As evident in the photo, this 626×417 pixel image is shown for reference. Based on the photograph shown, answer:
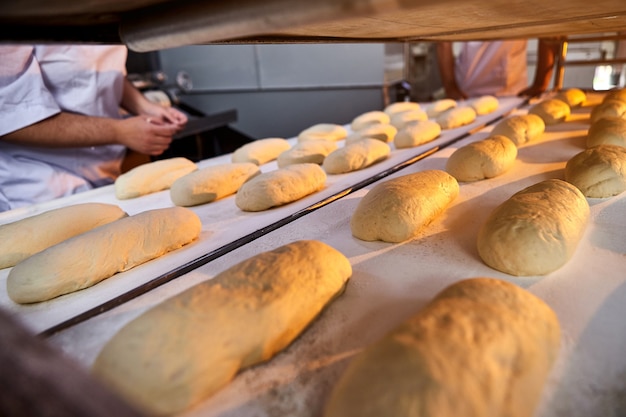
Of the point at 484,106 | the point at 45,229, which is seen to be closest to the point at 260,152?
the point at 45,229

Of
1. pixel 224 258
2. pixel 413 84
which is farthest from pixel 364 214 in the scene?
pixel 413 84

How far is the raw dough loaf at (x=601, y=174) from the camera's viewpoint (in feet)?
4.60

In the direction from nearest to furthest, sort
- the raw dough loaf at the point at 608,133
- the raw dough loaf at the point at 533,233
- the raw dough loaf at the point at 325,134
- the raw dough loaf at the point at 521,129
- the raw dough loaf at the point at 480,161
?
the raw dough loaf at the point at 533,233, the raw dough loaf at the point at 480,161, the raw dough loaf at the point at 608,133, the raw dough loaf at the point at 521,129, the raw dough loaf at the point at 325,134

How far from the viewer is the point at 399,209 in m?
1.23

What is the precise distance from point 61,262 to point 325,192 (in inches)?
38.5

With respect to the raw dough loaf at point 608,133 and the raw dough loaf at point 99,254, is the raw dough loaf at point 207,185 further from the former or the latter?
the raw dough loaf at point 608,133

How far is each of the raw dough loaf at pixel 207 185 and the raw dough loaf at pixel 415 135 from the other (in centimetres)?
94

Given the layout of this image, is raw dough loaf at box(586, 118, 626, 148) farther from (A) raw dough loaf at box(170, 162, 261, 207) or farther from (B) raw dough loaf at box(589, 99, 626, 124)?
(A) raw dough loaf at box(170, 162, 261, 207)

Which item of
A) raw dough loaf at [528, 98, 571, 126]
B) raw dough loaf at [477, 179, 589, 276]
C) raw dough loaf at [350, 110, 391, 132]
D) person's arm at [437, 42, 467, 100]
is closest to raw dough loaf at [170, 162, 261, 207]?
raw dough loaf at [477, 179, 589, 276]

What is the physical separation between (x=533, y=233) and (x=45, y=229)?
1.46 meters

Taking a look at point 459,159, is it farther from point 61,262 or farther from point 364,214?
point 61,262

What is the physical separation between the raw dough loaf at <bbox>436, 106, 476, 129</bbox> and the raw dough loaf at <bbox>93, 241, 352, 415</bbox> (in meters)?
2.06

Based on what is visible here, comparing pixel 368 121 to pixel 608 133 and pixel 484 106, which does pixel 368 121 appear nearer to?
pixel 484 106

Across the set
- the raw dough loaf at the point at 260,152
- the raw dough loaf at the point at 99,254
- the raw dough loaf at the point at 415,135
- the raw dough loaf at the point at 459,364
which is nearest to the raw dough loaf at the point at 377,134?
the raw dough loaf at the point at 415,135
